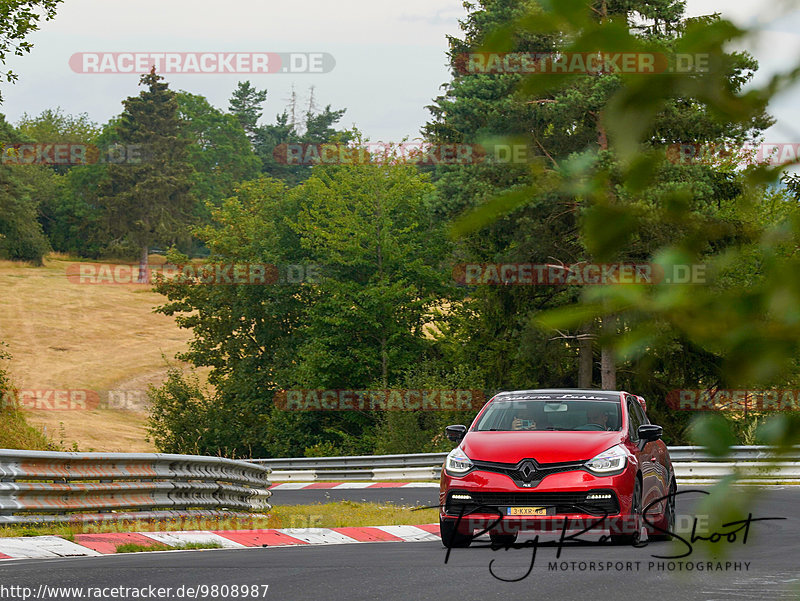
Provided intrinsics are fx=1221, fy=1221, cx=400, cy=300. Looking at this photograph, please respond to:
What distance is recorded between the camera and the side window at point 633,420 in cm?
1212

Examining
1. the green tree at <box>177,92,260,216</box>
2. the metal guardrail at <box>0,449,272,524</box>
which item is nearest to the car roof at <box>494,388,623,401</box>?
the metal guardrail at <box>0,449,272,524</box>

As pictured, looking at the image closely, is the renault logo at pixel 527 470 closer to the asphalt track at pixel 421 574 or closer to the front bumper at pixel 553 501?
the front bumper at pixel 553 501

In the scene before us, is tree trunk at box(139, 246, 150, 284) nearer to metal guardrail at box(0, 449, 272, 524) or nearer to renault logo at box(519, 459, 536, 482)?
metal guardrail at box(0, 449, 272, 524)

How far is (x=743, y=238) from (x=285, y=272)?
188 feet

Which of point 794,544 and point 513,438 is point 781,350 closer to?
point 513,438

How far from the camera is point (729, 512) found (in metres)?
1.53

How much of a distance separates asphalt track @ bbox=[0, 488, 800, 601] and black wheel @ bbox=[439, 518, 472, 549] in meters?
0.20

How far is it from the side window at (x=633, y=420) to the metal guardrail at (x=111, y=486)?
4.83 metres

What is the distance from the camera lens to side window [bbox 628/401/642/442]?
39.8 feet

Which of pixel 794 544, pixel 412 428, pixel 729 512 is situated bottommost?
pixel 412 428

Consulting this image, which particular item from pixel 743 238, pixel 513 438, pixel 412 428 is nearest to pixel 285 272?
pixel 412 428

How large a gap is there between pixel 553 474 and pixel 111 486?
453 cm

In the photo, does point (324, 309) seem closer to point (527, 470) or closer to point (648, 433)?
point (648, 433)

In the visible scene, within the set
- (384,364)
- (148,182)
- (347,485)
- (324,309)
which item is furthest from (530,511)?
(148,182)
